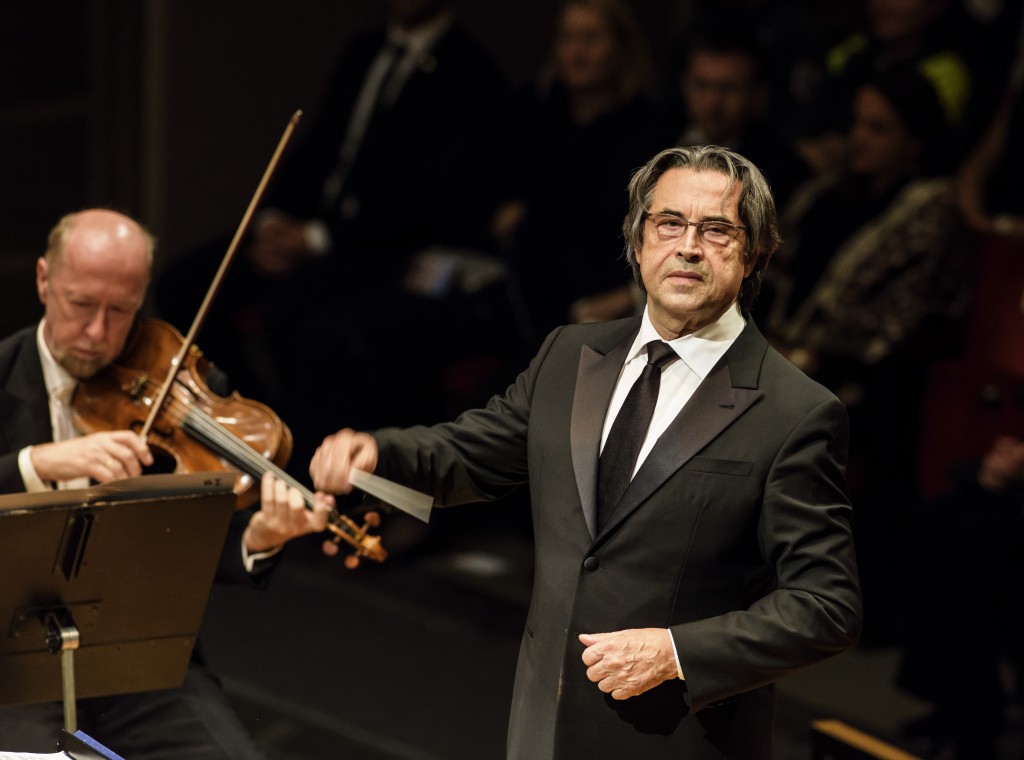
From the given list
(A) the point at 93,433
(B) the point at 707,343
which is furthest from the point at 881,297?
(A) the point at 93,433

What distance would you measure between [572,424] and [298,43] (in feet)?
13.3

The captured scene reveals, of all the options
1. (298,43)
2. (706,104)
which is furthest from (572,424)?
(298,43)

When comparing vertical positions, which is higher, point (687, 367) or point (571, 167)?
point (571, 167)

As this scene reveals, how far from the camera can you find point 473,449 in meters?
2.32

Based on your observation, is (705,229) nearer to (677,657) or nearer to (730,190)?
(730,190)

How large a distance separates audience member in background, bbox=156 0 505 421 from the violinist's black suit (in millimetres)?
2146

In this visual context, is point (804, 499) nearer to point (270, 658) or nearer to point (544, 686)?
point (544, 686)

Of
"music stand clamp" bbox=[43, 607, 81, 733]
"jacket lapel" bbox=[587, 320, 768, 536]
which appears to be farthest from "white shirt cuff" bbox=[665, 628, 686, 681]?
"music stand clamp" bbox=[43, 607, 81, 733]

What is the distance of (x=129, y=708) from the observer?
2.85 metres

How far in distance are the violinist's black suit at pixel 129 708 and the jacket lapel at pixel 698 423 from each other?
982mm

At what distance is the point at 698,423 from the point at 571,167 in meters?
2.52

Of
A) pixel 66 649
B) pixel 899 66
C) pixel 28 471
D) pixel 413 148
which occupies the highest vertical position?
pixel 899 66

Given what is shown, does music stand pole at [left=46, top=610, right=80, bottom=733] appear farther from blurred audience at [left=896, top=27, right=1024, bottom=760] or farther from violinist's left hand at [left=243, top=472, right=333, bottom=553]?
blurred audience at [left=896, top=27, right=1024, bottom=760]

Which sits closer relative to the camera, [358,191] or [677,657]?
[677,657]
